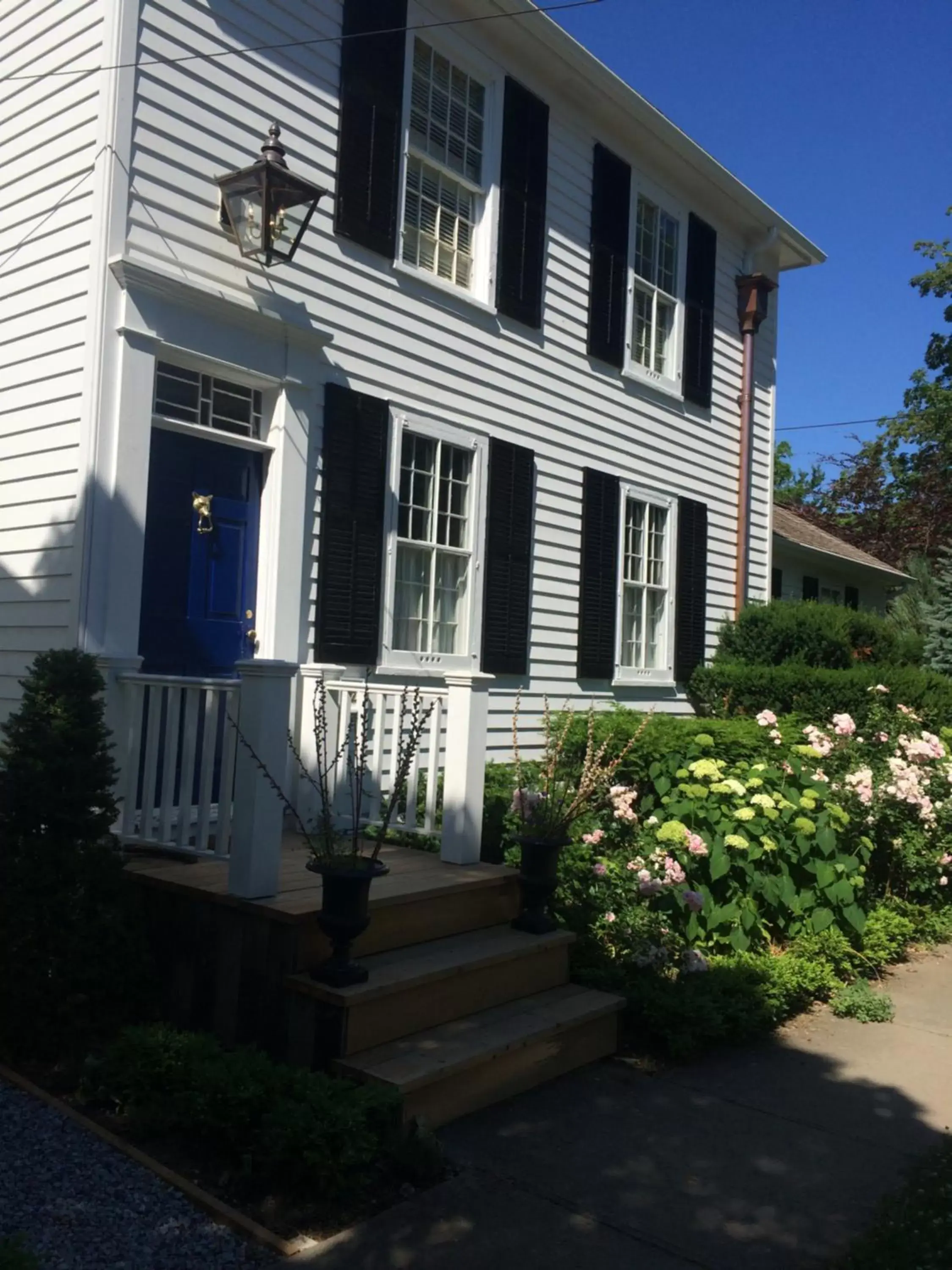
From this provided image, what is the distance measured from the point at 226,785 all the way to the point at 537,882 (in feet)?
5.00

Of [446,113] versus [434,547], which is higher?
[446,113]

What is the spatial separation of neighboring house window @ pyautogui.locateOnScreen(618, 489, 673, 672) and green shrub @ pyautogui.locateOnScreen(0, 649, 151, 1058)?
5.98 metres

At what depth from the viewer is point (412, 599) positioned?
7.78 metres

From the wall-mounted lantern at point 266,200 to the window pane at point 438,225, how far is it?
147 cm

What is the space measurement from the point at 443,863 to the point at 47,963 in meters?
2.04

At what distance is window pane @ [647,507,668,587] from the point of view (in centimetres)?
1043

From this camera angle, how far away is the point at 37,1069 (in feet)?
14.1

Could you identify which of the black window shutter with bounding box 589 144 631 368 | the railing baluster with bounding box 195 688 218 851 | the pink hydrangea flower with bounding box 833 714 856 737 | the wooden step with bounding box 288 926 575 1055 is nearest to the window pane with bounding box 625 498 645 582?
the black window shutter with bounding box 589 144 631 368

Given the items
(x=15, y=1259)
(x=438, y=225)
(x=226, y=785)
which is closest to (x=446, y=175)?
(x=438, y=225)

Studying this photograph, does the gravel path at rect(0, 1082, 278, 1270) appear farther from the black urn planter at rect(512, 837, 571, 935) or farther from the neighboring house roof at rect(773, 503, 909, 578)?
the neighboring house roof at rect(773, 503, 909, 578)

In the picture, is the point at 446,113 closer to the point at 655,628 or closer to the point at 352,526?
the point at 352,526

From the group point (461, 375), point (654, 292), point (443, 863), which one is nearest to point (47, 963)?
point (443, 863)

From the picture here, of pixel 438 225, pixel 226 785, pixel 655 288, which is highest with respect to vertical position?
pixel 655 288

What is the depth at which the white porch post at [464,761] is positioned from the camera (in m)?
5.54
